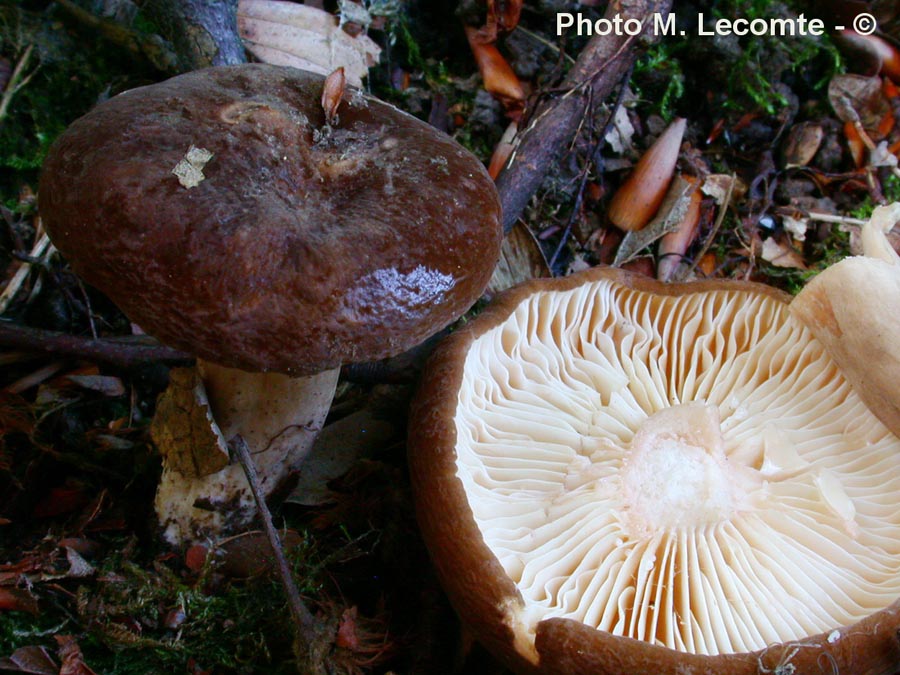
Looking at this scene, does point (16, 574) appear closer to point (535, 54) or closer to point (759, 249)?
point (535, 54)

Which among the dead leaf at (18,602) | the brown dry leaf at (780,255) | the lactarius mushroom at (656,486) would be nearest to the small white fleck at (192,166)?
the lactarius mushroom at (656,486)

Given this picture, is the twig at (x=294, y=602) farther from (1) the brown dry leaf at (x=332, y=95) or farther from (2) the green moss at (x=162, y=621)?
(1) the brown dry leaf at (x=332, y=95)

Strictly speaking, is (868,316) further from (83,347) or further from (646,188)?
(83,347)

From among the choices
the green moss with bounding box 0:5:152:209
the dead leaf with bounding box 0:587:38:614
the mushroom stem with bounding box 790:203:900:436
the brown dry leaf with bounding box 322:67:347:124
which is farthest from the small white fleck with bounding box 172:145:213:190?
the mushroom stem with bounding box 790:203:900:436

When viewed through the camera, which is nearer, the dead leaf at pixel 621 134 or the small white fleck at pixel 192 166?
the small white fleck at pixel 192 166

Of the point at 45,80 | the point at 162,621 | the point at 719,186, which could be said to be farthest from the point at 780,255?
the point at 45,80

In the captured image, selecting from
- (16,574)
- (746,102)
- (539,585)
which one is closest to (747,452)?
(539,585)
